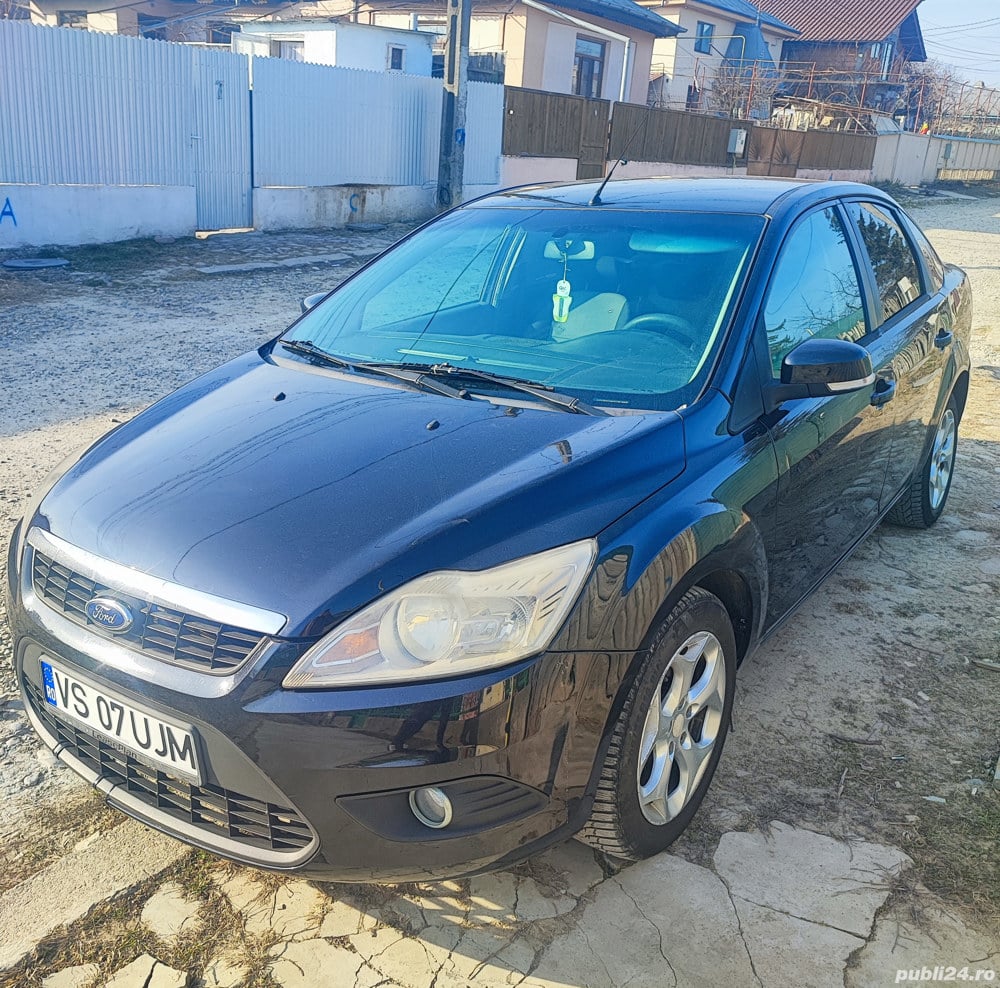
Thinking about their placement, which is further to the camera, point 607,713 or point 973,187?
point 973,187

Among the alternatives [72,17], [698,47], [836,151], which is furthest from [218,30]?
[836,151]

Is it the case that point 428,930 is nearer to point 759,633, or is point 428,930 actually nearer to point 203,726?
point 203,726

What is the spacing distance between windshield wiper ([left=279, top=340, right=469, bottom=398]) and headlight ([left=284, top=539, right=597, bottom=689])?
912 mm

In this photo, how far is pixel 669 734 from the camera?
2.46m

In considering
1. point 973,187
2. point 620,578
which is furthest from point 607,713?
point 973,187

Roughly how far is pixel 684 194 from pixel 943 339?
1.67m

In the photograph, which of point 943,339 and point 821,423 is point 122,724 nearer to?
point 821,423

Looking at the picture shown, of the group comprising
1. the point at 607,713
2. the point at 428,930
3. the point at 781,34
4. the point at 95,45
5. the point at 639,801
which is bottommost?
the point at 428,930

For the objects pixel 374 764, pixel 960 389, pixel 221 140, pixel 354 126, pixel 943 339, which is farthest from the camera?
pixel 354 126

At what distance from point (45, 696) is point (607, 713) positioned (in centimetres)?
133

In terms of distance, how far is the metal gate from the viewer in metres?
13.8

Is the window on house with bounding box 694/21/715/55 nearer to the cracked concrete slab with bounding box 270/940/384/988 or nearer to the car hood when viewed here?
the car hood

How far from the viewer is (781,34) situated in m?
41.8

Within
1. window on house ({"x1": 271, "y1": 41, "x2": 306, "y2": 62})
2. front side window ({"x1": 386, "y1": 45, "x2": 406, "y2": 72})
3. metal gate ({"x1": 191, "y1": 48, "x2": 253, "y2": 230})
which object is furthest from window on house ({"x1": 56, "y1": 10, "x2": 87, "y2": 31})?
metal gate ({"x1": 191, "y1": 48, "x2": 253, "y2": 230})
